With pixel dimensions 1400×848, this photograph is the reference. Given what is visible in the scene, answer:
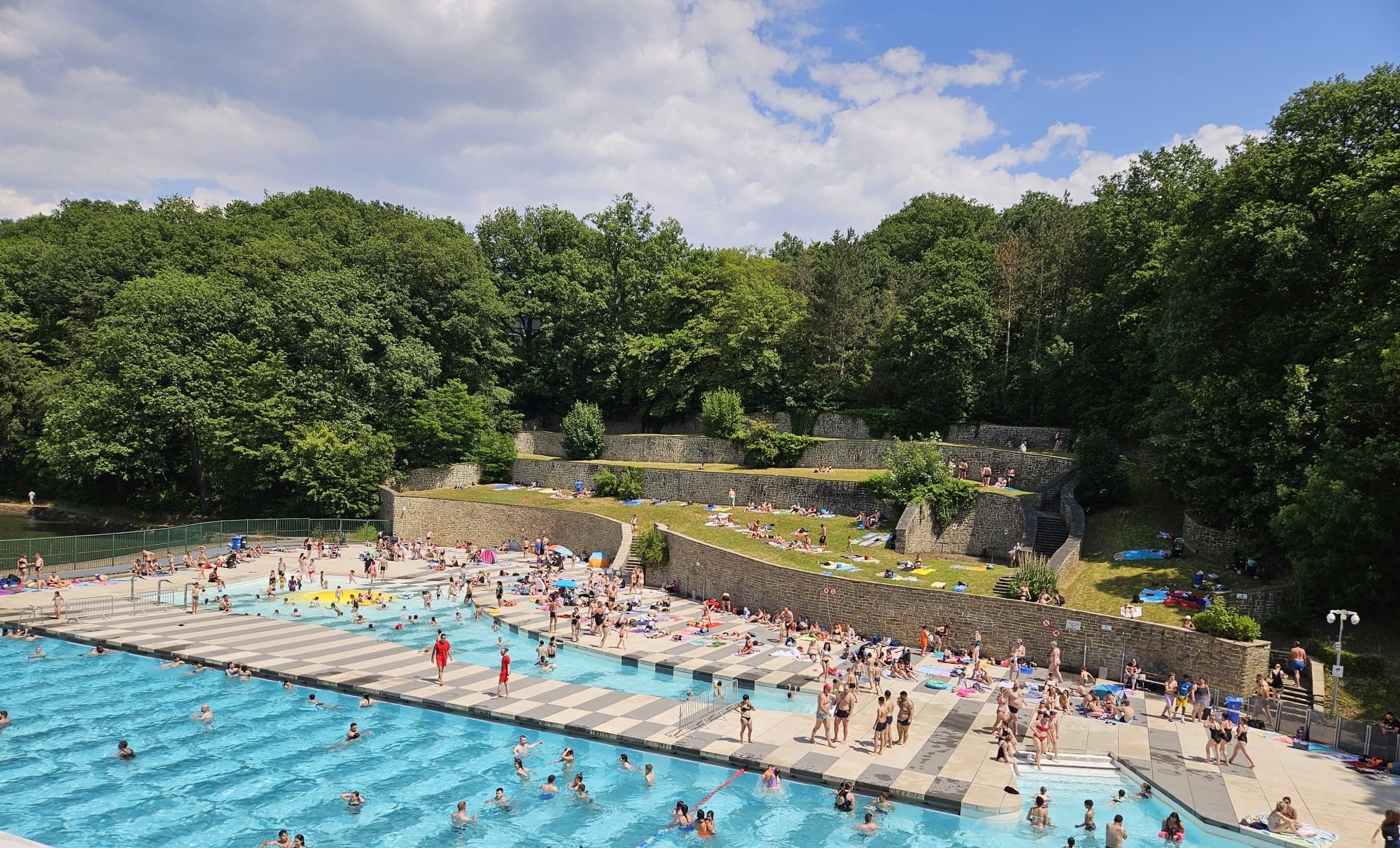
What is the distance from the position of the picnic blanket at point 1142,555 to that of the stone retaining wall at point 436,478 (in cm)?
3666

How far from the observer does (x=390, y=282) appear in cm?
5222

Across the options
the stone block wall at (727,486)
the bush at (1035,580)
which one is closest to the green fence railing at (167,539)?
the stone block wall at (727,486)

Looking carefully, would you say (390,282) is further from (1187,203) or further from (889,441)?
(1187,203)

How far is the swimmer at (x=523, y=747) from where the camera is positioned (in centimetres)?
1781

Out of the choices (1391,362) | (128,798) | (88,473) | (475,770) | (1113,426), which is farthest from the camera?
(88,473)

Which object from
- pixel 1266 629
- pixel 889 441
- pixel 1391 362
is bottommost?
pixel 1266 629

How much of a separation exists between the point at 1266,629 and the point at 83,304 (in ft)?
231

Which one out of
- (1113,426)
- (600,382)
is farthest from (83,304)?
(1113,426)

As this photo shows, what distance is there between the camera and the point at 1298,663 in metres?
19.8

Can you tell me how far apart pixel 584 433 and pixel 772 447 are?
1296 centimetres

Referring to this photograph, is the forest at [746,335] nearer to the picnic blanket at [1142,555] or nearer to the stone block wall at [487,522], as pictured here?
the picnic blanket at [1142,555]

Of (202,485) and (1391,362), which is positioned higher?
(1391,362)

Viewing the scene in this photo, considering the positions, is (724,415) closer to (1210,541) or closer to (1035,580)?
(1035,580)

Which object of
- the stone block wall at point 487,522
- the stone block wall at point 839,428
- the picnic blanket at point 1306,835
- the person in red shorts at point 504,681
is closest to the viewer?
the picnic blanket at point 1306,835
